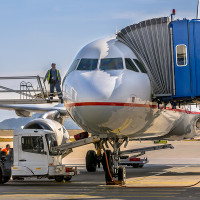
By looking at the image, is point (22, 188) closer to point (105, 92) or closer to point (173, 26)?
point (105, 92)

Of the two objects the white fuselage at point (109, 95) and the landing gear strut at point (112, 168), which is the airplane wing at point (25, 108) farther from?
the white fuselage at point (109, 95)

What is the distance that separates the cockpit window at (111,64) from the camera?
1755cm

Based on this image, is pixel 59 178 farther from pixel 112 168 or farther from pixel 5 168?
pixel 112 168

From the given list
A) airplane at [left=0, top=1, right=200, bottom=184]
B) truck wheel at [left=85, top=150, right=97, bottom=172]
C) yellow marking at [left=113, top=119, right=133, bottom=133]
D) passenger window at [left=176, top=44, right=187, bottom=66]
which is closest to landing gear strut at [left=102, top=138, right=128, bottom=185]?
airplane at [left=0, top=1, right=200, bottom=184]

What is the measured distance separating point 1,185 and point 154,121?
6.25 m

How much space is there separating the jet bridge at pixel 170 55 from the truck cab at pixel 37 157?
4.84 meters

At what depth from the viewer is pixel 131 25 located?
63.9 feet

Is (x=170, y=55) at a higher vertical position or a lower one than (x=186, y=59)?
higher

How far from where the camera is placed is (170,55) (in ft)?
60.3

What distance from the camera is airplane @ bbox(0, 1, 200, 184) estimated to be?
54.4 ft

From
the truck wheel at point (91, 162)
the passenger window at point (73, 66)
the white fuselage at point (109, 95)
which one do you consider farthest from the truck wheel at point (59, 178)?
the truck wheel at point (91, 162)

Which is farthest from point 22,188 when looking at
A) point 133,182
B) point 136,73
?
point 136,73

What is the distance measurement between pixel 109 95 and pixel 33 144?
220 inches

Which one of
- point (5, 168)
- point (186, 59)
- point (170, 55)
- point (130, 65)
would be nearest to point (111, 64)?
point (130, 65)
